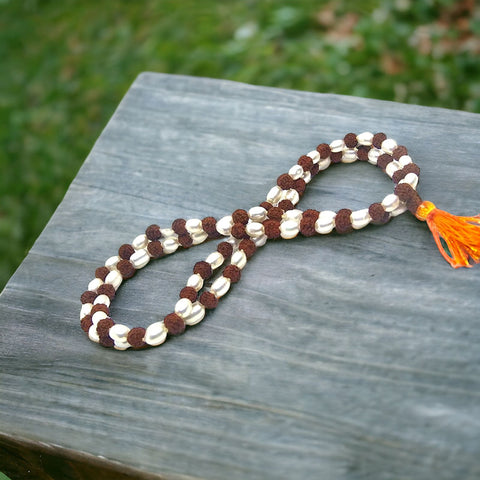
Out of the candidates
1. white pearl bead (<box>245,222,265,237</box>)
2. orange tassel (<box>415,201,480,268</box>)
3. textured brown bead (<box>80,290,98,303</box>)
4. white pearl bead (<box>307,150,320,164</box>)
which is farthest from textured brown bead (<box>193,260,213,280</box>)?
orange tassel (<box>415,201,480,268</box>)

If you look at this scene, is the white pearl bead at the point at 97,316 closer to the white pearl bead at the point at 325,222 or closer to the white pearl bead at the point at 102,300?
the white pearl bead at the point at 102,300

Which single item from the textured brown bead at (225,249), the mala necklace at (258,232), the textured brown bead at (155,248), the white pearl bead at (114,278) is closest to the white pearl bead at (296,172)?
the mala necklace at (258,232)

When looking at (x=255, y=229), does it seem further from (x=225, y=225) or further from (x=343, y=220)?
(x=343, y=220)

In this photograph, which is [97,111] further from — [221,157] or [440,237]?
[440,237]

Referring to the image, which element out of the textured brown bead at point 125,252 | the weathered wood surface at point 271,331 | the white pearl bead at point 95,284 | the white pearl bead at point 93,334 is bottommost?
the weathered wood surface at point 271,331

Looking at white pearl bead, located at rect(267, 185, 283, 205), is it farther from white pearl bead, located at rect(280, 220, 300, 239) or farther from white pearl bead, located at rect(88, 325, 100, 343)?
white pearl bead, located at rect(88, 325, 100, 343)

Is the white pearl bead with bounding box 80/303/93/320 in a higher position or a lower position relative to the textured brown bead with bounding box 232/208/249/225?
lower

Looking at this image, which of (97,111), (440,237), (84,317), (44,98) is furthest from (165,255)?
(44,98)
